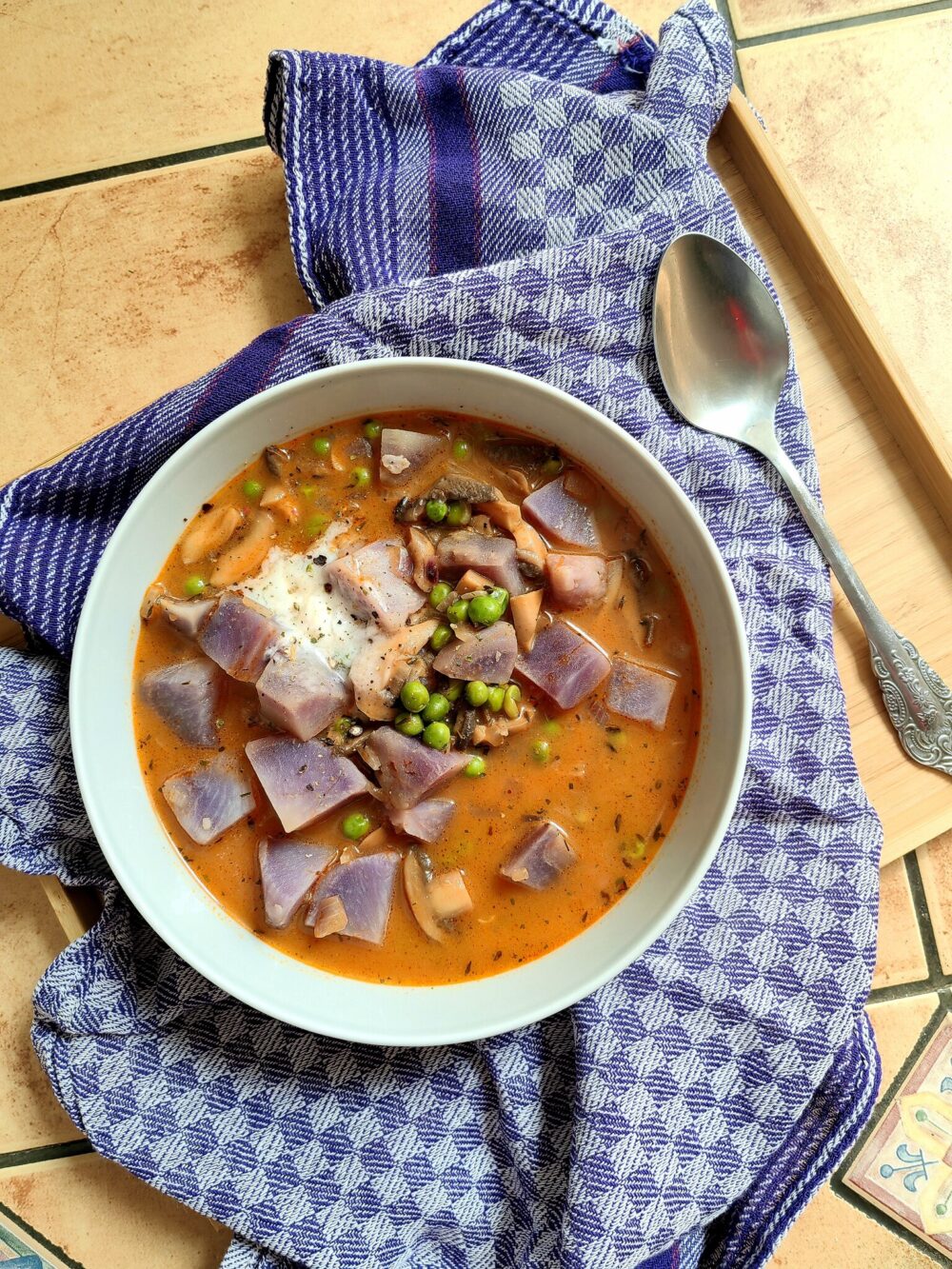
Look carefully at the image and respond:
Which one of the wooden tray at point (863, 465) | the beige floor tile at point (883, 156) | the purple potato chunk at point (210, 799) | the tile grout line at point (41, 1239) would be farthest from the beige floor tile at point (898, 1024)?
the tile grout line at point (41, 1239)

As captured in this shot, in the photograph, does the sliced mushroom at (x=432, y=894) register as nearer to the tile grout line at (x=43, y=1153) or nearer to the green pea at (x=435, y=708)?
the green pea at (x=435, y=708)

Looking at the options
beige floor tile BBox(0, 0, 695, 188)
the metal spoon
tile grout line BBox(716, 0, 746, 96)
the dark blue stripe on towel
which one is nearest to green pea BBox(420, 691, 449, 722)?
the metal spoon

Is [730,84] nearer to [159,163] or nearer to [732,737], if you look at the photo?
[159,163]

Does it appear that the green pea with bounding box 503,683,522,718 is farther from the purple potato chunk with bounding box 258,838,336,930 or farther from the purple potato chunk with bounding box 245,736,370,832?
the purple potato chunk with bounding box 258,838,336,930

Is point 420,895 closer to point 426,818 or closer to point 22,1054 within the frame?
point 426,818

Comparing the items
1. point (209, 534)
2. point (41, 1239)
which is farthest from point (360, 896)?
point (41, 1239)
